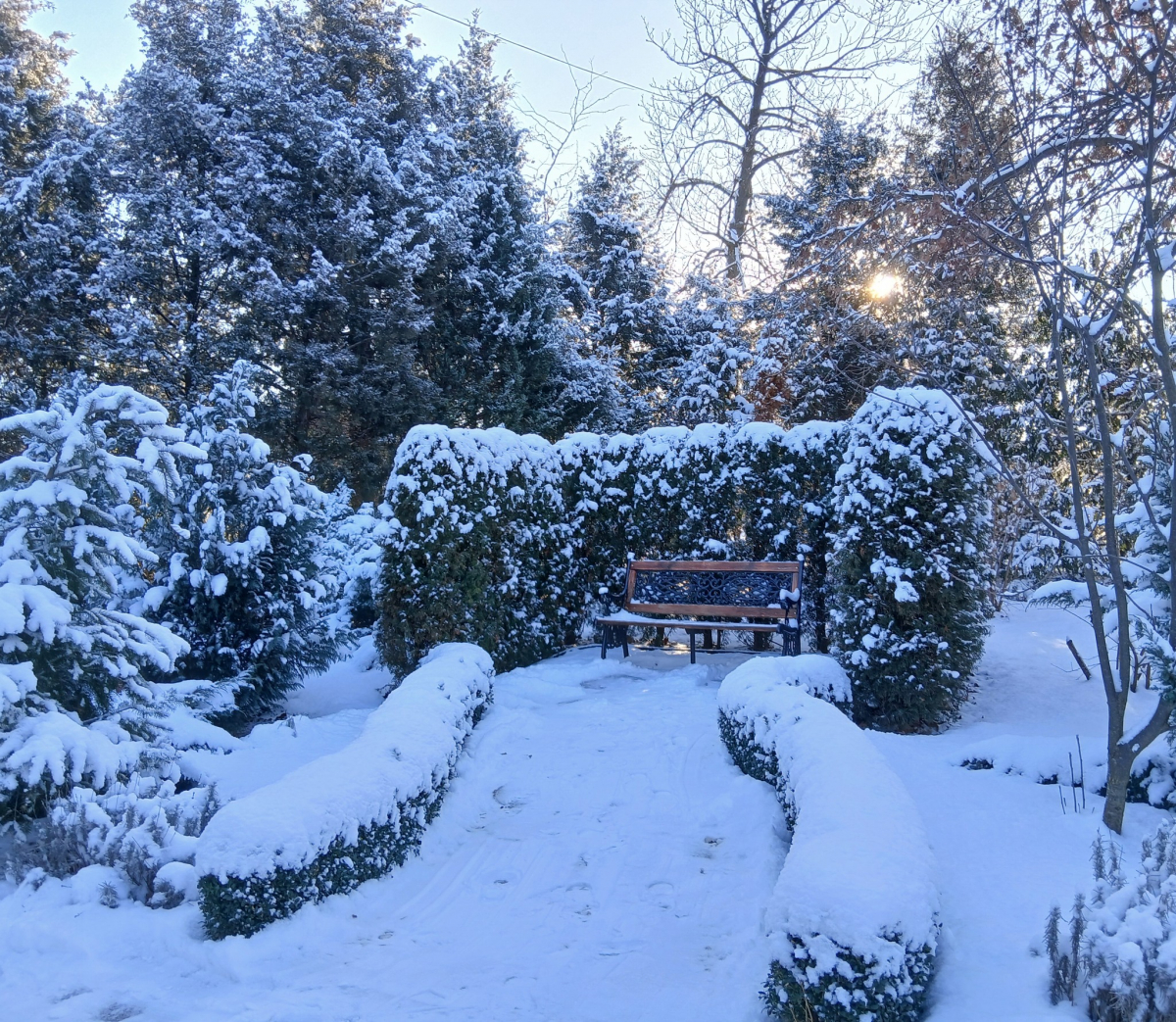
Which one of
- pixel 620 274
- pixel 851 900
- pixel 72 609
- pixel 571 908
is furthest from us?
pixel 620 274

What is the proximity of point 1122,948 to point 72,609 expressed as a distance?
14.9ft

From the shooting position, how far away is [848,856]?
272 centimetres

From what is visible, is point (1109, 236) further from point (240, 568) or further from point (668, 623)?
point (240, 568)

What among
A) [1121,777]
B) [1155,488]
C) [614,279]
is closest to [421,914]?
[1121,777]

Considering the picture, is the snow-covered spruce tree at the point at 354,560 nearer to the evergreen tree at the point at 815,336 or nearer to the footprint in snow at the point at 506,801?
the footprint in snow at the point at 506,801

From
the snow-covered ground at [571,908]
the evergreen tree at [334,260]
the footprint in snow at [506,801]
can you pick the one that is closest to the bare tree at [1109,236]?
the snow-covered ground at [571,908]

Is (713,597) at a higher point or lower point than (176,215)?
lower

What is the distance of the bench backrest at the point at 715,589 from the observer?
730cm

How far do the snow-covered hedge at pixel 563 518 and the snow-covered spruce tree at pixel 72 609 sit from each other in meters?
2.40

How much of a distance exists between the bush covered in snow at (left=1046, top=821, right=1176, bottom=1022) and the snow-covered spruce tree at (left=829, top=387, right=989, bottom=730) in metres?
3.01

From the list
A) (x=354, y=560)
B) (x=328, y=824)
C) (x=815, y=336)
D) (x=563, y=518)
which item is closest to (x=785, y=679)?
(x=328, y=824)

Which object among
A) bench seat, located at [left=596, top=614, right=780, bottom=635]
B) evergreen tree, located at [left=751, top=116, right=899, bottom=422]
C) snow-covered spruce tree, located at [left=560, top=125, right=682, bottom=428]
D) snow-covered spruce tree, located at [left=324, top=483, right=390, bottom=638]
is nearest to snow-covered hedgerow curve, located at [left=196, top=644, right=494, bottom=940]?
bench seat, located at [left=596, top=614, right=780, bottom=635]

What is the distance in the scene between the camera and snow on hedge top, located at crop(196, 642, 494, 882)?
3111 mm

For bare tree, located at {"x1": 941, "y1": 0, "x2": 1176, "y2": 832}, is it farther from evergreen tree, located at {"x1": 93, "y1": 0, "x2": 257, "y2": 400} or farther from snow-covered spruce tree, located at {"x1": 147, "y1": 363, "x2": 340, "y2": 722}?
evergreen tree, located at {"x1": 93, "y1": 0, "x2": 257, "y2": 400}
